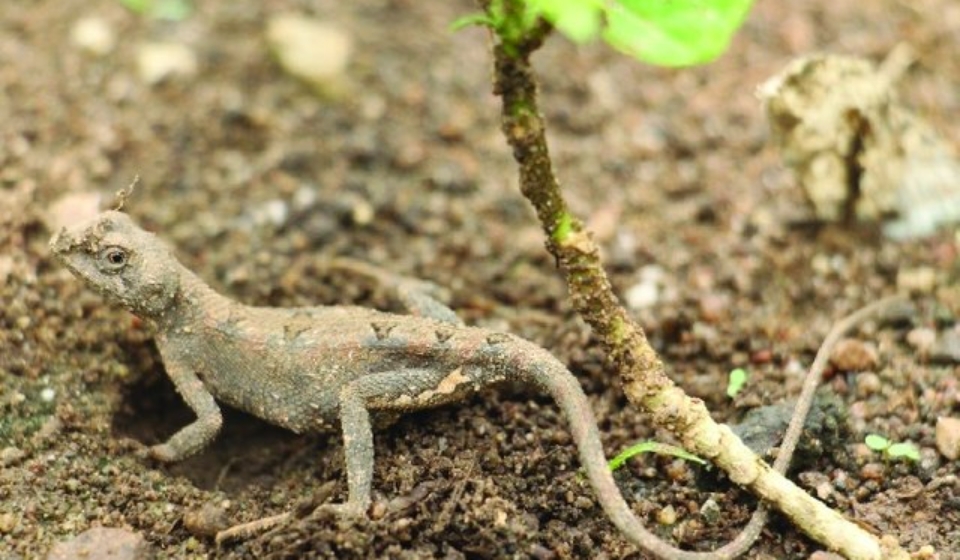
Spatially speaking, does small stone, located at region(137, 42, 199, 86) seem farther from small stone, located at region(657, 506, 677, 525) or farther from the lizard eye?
small stone, located at region(657, 506, 677, 525)

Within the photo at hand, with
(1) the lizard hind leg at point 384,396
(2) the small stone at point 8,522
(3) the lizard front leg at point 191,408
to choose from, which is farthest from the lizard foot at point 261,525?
(2) the small stone at point 8,522

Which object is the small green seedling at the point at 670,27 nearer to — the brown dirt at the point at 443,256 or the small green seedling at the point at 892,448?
the brown dirt at the point at 443,256

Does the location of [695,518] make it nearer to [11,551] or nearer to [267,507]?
[267,507]

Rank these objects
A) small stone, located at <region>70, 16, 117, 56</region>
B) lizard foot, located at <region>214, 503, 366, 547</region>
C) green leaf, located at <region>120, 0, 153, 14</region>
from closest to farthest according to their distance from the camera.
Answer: lizard foot, located at <region>214, 503, 366, 547</region> < small stone, located at <region>70, 16, 117, 56</region> < green leaf, located at <region>120, 0, 153, 14</region>

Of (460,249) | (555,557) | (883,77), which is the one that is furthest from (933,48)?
(555,557)

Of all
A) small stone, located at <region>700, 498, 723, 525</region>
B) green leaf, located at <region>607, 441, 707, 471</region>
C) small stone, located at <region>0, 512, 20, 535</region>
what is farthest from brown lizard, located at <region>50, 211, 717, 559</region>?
small stone, located at <region>0, 512, 20, 535</region>

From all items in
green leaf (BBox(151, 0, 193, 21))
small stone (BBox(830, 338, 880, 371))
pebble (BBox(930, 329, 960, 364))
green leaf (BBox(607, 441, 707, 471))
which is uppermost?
green leaf (BBox(151, 0, 193, 21))

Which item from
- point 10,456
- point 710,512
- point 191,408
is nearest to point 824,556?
point 710,512
